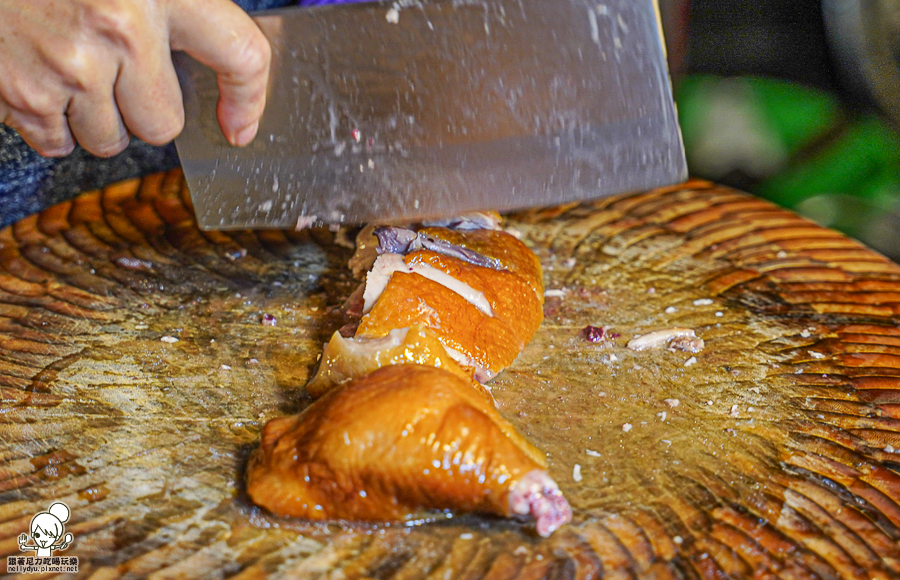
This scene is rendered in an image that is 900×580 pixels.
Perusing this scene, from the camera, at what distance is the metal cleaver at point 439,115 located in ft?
7.54

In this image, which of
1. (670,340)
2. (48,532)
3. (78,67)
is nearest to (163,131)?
(78,67)

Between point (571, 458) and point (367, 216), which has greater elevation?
point (367, 216)

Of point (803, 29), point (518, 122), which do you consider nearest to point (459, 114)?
point (518, 122)

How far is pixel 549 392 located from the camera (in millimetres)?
2369

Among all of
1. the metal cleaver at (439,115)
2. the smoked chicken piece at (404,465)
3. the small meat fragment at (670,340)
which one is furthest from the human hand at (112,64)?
the small meat fragment at (670,340)

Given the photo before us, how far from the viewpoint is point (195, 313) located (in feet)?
9.00

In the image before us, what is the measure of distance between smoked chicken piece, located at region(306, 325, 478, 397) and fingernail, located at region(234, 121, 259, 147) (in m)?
0.74

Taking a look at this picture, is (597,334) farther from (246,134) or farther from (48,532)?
(48,532)

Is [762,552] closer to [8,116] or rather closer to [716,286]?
[716,286]

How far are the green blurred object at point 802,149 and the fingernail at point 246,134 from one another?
3.34 metres

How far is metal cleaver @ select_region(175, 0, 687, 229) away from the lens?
2299 mm

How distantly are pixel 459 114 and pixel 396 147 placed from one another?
0.24 metres

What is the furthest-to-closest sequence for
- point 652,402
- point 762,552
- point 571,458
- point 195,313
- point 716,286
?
point 716,286 < point 195,313 < point 652,402 < point 571,458 < point 762,552

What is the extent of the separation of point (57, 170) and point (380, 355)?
2.27 m
